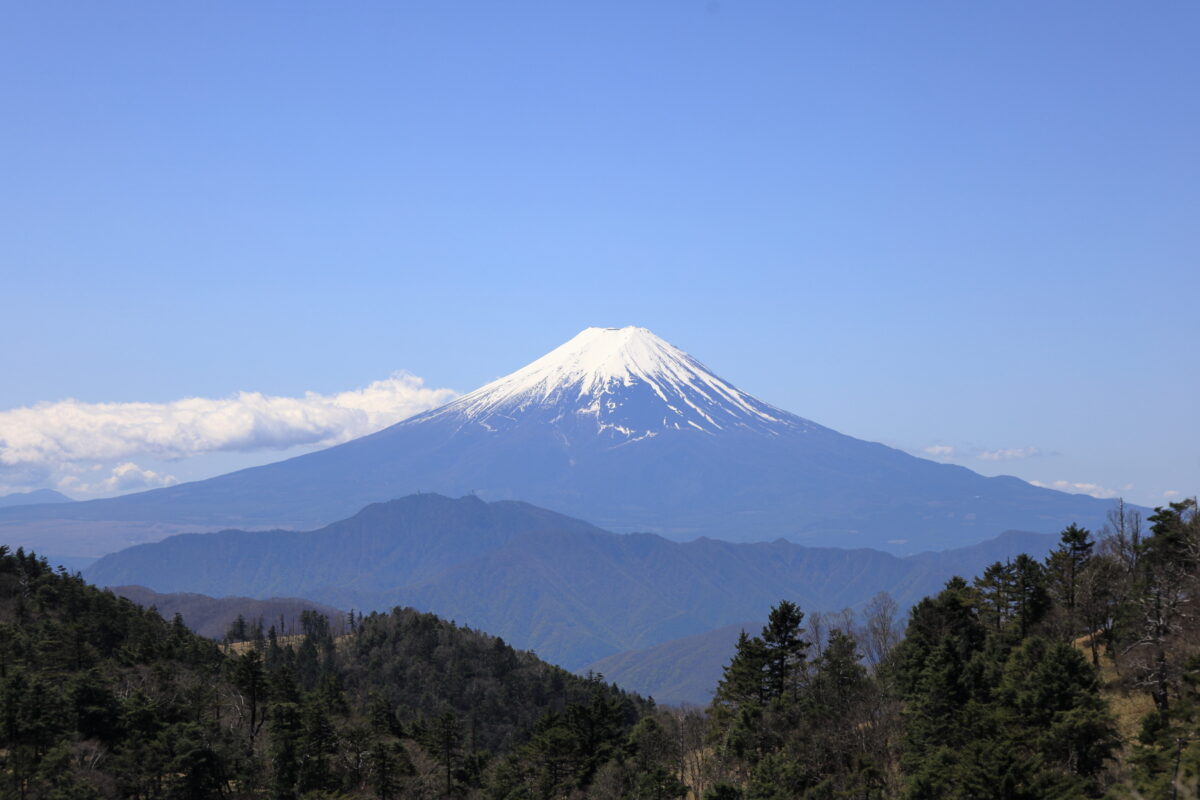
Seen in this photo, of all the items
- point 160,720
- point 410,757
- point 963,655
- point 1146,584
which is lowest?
point 410,757

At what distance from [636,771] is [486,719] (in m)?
87.3

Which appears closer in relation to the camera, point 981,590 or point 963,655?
point 963,655

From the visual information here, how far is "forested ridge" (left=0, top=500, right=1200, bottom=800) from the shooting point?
4159 cm

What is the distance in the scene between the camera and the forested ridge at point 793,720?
1638 inches

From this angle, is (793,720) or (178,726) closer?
(178,726)

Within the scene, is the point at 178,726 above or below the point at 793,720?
below

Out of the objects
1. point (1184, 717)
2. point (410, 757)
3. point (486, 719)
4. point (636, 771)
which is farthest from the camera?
point (486, 719)

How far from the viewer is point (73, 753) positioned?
53.7 metres

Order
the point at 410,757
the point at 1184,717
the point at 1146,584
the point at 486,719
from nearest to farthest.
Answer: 1. the point at 1184,717
2. the point at 1146,584
3. the point at 410,757
4. the point at 486,719

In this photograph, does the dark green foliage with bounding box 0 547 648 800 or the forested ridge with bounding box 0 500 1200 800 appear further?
the dark green foliage with bounding box 0 547 648 800

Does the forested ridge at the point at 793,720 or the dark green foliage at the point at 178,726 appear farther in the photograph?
the dark green foliage at the point at 178,726

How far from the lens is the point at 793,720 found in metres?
58.4

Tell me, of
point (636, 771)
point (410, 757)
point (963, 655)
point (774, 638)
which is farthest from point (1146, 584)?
point (410, 757)

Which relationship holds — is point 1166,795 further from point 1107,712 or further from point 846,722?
point 846,722
